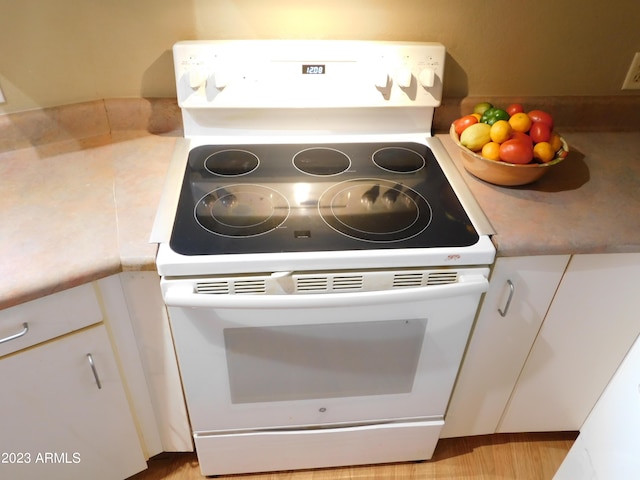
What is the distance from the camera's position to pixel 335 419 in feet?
4.44

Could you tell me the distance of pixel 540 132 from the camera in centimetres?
120

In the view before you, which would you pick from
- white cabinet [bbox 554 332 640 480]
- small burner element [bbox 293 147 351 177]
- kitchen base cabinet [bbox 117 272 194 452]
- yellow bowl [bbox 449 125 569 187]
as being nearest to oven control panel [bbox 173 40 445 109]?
small burner element [bbox 293 147 351 177]

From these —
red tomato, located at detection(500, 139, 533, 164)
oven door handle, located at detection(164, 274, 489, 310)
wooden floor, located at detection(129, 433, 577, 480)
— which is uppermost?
red tomato, located at detection(500, 139, 533, 164)

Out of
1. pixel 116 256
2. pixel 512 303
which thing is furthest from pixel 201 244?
pixel 512 303

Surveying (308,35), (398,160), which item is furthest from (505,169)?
(308,35)

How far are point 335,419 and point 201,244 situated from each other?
0.64 m

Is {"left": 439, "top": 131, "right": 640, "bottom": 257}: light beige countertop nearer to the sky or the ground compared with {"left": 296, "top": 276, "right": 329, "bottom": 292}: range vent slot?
nearer to the sky

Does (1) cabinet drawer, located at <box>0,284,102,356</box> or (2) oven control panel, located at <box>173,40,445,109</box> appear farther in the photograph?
(2) oven control panel, located at <box>173,40,445,109</box>

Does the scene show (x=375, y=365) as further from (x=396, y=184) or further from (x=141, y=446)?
(x=141, y=446)

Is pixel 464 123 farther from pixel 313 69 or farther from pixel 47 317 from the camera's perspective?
pixel 47 317

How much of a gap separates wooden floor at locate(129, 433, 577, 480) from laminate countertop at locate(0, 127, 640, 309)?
0.83 meters

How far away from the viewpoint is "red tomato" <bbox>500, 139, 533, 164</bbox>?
3.80 feet

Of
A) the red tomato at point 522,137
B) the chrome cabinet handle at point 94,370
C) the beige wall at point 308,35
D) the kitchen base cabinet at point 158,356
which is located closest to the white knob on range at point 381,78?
the beige wall at point 308,35

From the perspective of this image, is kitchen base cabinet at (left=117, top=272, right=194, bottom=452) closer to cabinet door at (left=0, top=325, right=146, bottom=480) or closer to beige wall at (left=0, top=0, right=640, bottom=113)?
cabinet door at (left=0, top=325, right=146, bottom=480)
